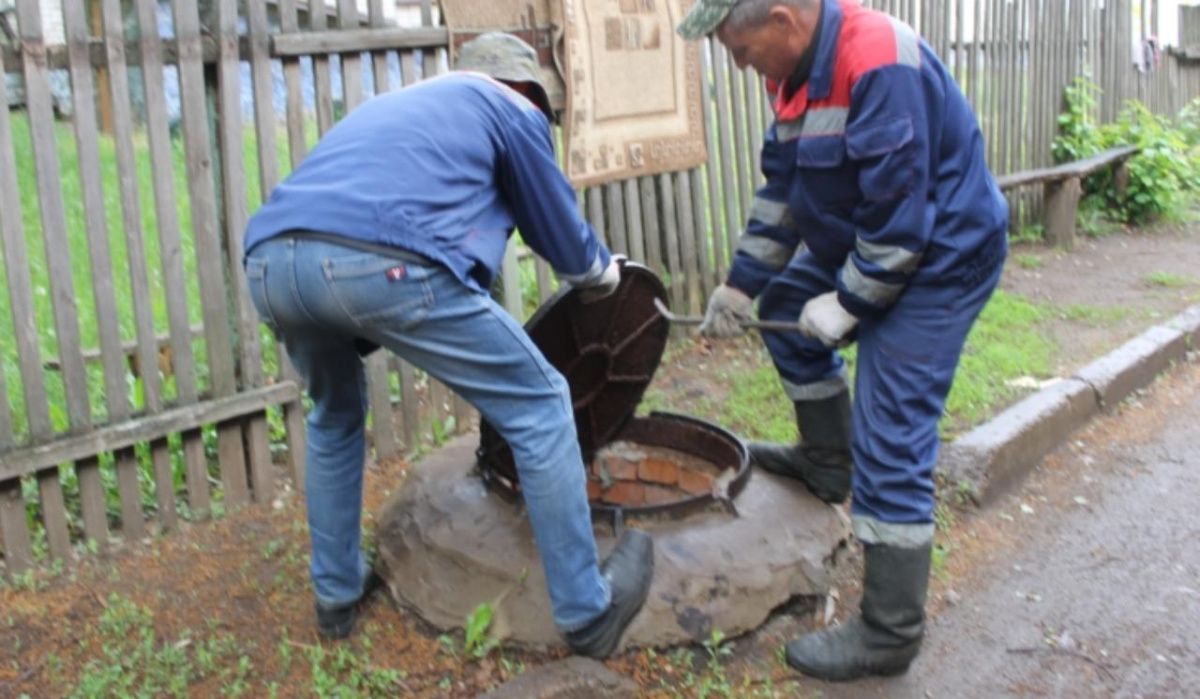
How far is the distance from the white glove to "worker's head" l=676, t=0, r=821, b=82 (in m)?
0.66

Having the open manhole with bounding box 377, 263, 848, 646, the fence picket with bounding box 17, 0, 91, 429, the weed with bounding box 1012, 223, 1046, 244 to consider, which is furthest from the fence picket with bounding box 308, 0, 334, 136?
the weed with bounding box 1012, 223, 1046, 244

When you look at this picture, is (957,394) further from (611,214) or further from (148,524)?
(148,524)

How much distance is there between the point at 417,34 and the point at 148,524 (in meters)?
2.21

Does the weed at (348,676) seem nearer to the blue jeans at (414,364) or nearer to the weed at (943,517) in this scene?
the blue jeans at (414,364)

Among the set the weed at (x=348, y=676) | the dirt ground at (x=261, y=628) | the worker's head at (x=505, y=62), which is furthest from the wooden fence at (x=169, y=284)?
the worker's head at (x=505, y=62)

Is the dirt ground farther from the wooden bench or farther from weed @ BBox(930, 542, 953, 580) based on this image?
the wooden bench

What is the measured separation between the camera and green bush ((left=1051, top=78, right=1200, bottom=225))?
34.1 feet

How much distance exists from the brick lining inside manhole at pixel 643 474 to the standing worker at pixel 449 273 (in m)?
0.96

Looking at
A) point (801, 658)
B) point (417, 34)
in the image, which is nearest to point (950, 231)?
point (801, 658)

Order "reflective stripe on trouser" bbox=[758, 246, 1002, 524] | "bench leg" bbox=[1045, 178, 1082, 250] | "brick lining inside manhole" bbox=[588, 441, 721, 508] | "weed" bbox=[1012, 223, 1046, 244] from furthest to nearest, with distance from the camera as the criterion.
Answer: "weed" bbox=[1012, 223, 1046, 244] < "bench leg" bbox=[1045, 178, 1082, 250] < "brick lining inside manhole" bbox=[588, 441, 721, 508] < "reflective stripe on trouser" bbox=[758, 246, 1002, 524]

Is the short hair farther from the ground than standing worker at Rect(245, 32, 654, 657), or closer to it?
farther from the ground

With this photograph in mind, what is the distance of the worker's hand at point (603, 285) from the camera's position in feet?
11.2

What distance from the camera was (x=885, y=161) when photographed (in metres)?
2.98

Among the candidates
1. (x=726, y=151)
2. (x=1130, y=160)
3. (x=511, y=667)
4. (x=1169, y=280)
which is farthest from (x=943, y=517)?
(x=1130, y=160)
